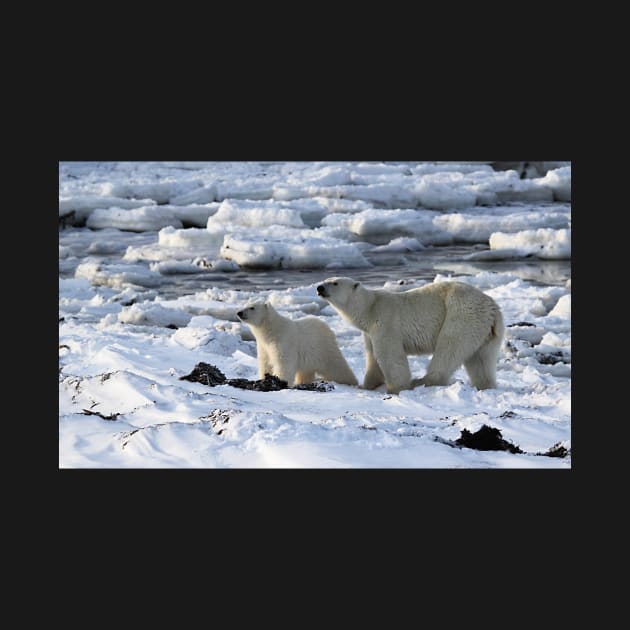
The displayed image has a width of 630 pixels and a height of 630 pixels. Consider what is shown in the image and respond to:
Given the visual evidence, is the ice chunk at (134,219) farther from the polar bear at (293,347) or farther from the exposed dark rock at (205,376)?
the exposed dark rock at (205,376)

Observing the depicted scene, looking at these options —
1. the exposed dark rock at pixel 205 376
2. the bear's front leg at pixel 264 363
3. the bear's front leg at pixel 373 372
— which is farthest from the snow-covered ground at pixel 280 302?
the bear's front leg at pixel 264 363

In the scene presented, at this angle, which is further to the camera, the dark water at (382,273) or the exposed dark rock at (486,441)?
the dark water at (382,273)

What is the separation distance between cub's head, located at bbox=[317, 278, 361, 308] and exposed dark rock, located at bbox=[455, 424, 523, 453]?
2.44 metres

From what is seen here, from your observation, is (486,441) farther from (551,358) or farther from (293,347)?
(551,358)

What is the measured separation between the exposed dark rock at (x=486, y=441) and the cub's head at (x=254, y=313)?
9.15ft

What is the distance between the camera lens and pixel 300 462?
534cm

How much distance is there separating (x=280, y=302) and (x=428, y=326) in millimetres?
3575

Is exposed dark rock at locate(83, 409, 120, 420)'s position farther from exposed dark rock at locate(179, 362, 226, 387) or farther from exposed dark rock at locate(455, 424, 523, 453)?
exposed dark rock at locate(455, 424, 523, 453)

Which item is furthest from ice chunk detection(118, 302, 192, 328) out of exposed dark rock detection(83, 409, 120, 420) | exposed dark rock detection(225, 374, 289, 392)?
exposed dark rock detection(83, 409, 120, 420)

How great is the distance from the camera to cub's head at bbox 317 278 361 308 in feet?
25.8

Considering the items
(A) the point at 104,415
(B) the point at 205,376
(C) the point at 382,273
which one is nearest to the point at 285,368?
(B) the point at 205,376

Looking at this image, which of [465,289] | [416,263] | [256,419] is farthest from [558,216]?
[256,419]

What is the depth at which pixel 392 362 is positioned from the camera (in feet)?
25.7

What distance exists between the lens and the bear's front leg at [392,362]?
7816 millimetres
